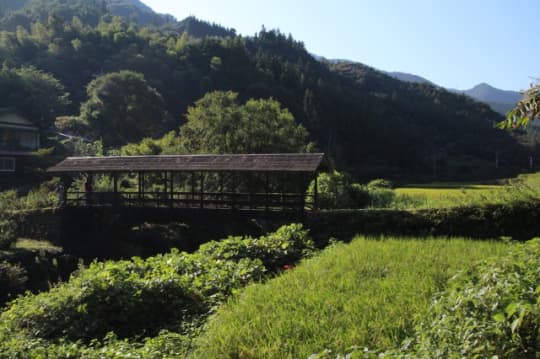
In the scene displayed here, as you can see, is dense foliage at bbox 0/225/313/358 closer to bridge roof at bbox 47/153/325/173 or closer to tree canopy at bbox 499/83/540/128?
tree canopy at bbox 499/83/540/128

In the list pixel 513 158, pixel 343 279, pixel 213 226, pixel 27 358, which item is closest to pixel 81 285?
pixel 27 358

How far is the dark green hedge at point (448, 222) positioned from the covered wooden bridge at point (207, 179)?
241 cm

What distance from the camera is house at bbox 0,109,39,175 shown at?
108ft

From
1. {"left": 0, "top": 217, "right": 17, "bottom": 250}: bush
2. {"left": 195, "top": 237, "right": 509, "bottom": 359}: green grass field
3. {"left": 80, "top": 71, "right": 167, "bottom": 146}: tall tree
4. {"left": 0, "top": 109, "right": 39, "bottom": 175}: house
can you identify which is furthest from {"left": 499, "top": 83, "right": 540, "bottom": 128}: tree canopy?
{"left": 80, "top": 71, "right": 167, "bottom": 146}: tall tree

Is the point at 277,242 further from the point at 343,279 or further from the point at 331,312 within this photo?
the point at 331,312

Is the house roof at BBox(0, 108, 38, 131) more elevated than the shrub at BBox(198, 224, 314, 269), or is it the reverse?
the house roof at BBox(0, 108, 38, 131)

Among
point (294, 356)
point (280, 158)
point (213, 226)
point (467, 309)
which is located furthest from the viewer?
point (213, 226)

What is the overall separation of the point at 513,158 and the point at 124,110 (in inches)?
1990

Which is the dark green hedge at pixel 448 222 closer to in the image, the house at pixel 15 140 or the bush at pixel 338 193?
the bush at pixel 338 193

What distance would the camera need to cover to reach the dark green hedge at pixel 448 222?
425 inches

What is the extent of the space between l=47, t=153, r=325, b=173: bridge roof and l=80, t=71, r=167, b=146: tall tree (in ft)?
67.3

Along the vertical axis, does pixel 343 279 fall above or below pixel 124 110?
below

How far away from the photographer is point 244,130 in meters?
24.3

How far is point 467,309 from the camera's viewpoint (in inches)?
129
